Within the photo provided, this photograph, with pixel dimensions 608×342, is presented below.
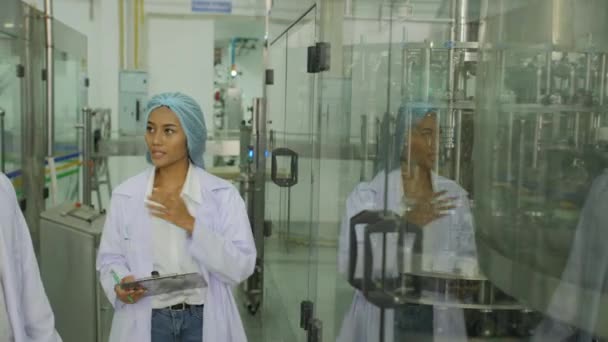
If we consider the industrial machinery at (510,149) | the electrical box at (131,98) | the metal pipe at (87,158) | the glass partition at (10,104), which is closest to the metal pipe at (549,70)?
the industrial machinery at (510,149)

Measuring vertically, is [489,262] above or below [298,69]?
below

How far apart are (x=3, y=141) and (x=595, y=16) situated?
123 inches

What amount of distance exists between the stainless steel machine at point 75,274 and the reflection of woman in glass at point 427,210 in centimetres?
189

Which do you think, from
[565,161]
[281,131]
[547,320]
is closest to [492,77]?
[565,161]

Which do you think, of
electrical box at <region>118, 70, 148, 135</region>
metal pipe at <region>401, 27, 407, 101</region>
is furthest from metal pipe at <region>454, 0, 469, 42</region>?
electrical box at <region>118, 70, 148, 135</region>

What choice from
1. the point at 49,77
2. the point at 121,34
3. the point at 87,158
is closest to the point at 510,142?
the point at 49,77

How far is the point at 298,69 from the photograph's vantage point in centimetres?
266

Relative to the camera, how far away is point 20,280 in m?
1.72

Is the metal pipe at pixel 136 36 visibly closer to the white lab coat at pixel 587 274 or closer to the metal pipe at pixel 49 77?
the metal pipe at pixel 49 77

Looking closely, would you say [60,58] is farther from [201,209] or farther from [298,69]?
[201,209]

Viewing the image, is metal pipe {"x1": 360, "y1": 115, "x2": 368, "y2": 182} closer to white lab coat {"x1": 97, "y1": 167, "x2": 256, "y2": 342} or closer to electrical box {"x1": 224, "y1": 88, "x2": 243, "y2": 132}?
white lab coat {"x1": 97, "y1": 167, "x2": 256, "y2": 342}

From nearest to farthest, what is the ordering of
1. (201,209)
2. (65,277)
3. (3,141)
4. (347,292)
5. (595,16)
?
(595,16) < (347,292) < (201,209) < (65,277) < (3,141)

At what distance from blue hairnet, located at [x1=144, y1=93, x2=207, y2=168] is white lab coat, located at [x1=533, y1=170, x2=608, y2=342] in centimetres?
117

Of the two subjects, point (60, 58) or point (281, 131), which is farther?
point (60, 58)
